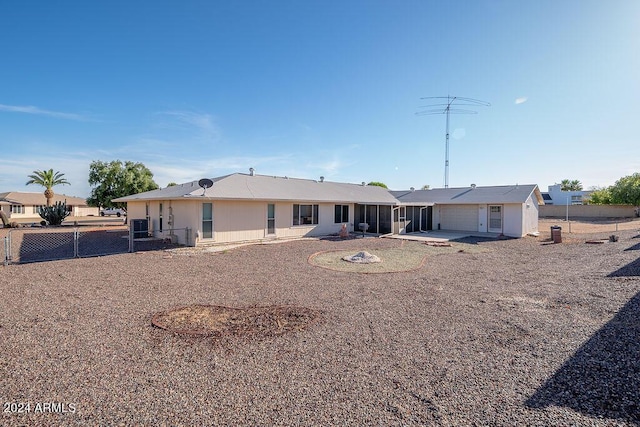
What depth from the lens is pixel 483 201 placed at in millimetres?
20922

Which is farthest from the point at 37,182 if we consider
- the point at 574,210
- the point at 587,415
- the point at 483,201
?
the point at 574,210

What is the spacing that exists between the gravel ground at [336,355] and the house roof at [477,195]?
13.3m

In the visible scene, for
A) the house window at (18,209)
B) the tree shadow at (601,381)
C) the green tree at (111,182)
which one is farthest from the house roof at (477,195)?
the house window at (18,209)

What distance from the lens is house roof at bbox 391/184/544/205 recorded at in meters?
20.5

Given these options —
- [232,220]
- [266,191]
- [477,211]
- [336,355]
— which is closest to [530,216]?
[477,211]

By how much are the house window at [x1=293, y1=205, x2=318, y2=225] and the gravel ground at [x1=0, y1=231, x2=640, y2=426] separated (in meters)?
10.0

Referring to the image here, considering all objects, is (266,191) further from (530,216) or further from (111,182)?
(111,182)

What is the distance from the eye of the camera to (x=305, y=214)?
739 inches

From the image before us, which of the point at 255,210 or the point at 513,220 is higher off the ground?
the point at 255,210

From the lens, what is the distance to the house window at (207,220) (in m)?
14.6

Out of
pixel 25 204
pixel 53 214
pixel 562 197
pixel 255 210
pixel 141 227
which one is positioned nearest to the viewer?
pixel 255 210

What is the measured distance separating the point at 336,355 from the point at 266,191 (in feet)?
45.3

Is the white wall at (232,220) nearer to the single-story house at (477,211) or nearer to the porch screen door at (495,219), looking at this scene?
the single-story house at (477,211)

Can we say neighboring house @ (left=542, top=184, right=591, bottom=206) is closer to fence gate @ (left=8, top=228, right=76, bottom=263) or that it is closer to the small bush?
fence gate @ (left=8, top=228, right=76, bottom=263)
